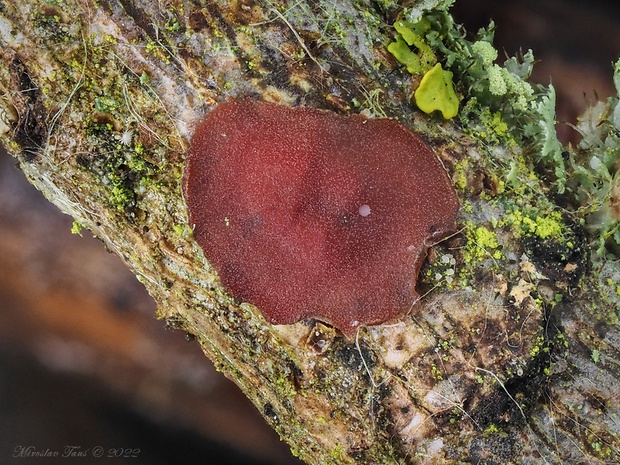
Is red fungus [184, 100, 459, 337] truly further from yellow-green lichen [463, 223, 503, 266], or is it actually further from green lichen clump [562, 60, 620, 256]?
green lichen clump [562, 60, 620, 256]

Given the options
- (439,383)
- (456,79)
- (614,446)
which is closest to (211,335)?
(439,383)

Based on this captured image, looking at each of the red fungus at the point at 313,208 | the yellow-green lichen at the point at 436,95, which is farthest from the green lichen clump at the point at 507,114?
the red fungus at the point at 313,208

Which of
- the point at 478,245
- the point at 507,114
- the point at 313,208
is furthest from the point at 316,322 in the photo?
the point at 507,114

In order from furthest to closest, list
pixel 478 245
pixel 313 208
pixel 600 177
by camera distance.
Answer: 1. pixel 600 177
2. pixel 478 245
3. pixel 313 208

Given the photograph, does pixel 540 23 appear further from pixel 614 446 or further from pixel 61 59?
pixel 61 59

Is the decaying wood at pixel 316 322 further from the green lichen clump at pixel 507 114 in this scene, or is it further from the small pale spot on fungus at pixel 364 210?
the small pale spot on fungus at pixel 364 210

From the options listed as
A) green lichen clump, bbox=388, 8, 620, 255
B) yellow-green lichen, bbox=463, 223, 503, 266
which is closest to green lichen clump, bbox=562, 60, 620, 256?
green lichen clump, bbox=388, 8, 620, 255

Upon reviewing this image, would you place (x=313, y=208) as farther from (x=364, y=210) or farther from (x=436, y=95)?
(x=436, y=95)
